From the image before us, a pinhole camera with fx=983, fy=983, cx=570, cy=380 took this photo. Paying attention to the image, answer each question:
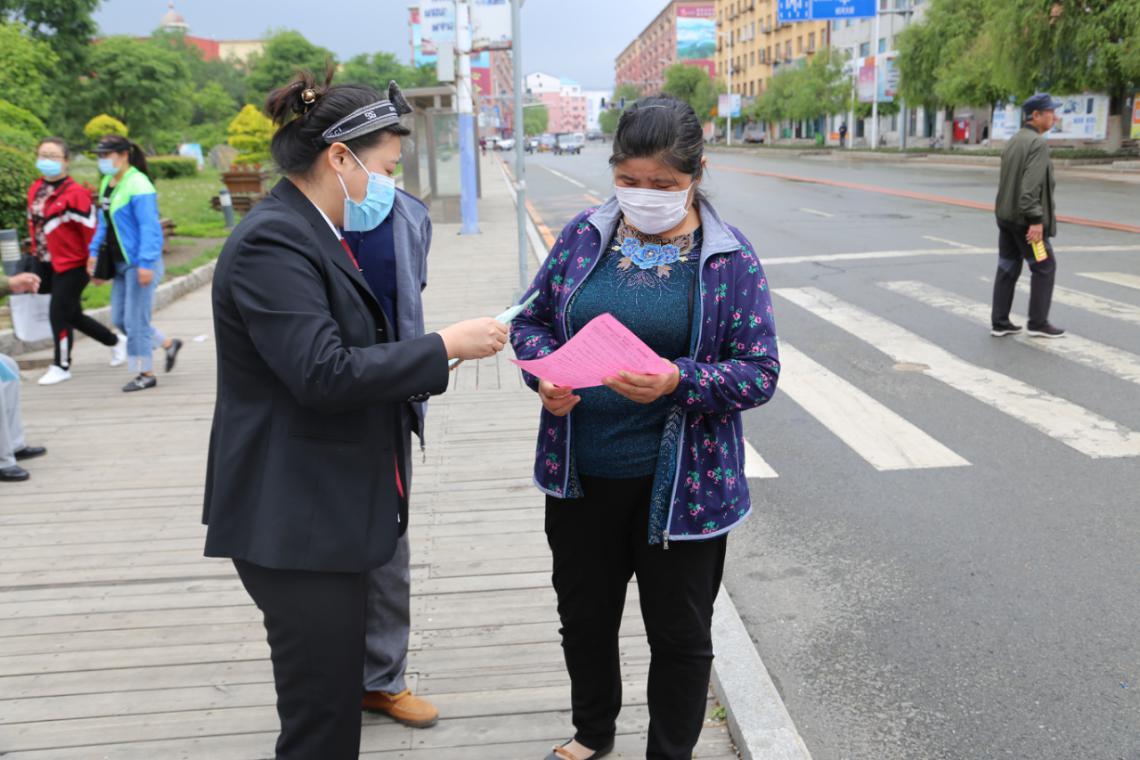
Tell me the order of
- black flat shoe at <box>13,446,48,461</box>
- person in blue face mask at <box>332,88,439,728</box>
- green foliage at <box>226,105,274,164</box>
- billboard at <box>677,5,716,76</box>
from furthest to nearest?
billboard at <box>677,5,716,76</box> → green foliage at <box>226,105,274,164</box> → black flat shoe at <box>13,446,48,461</box> → person in blue face mask at <box>332,88,439,728</box>

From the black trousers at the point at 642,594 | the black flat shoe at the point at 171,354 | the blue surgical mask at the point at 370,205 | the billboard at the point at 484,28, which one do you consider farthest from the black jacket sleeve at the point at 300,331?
the billboard at the point at 484,28

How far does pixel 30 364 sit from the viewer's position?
865 centimetres

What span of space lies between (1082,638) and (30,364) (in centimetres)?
838

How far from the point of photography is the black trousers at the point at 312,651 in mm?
2141

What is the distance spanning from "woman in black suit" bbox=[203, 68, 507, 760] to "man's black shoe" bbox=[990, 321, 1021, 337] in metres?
→ 7.60

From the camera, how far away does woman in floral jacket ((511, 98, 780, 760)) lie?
245cm

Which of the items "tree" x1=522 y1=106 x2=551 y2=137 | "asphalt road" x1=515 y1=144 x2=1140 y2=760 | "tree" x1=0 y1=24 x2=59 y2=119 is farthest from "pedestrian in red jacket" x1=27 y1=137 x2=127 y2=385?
"tree" x1=522 y1=106 x2=551 y2=137

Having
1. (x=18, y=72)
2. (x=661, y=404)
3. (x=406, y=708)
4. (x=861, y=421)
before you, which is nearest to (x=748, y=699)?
(x=406, y=708)

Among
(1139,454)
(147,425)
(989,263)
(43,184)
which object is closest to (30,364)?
(43,184)

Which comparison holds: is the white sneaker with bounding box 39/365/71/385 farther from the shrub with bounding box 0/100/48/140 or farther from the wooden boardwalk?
the shrub with bounding box 0/100/48/140

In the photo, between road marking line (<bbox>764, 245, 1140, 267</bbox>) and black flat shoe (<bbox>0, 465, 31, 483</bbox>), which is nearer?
black flat shoe (<bbox>0, 465, 31, 483</bbox>)

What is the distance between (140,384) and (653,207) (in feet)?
20.8

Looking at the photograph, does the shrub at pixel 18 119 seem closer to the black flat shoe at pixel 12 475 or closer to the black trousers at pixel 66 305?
the black trousers at pixel 66 305

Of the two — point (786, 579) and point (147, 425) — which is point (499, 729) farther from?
point (147, 425)
